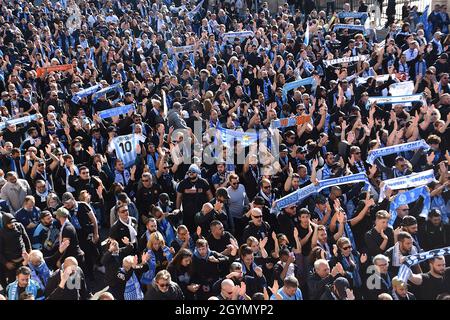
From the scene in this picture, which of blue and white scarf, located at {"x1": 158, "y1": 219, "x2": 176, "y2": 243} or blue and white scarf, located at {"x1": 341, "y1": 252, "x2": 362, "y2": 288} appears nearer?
blue and white scarf, located at {"x1": 341, "y1": 252, "x2": 362, "y2": 288}

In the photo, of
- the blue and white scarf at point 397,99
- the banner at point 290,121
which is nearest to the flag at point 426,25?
the blue and white scarf at point 397,99

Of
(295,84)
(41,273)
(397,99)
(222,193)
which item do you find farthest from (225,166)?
(295,84)

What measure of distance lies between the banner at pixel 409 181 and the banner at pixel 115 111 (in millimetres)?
5470

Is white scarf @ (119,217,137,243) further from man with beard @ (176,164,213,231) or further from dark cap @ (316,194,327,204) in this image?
dark cap @ (316,194,327,204)

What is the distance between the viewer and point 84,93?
48.1ft

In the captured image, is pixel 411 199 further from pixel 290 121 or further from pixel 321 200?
pixel 290 121

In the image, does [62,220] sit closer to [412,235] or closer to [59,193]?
[59,193]

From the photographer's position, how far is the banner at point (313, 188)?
959 cm

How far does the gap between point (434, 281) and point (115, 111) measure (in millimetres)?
7435

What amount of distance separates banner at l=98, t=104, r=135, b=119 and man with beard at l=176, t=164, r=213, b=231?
374 centimetres

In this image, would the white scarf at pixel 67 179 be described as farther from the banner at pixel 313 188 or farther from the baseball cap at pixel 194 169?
the banner at pixel 313 188

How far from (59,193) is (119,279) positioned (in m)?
3.38

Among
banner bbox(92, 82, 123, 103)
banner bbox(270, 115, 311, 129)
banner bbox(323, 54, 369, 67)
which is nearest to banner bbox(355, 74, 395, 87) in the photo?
banner bbox(323, 54, 369, 67)

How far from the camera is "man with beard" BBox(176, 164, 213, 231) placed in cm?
1006
